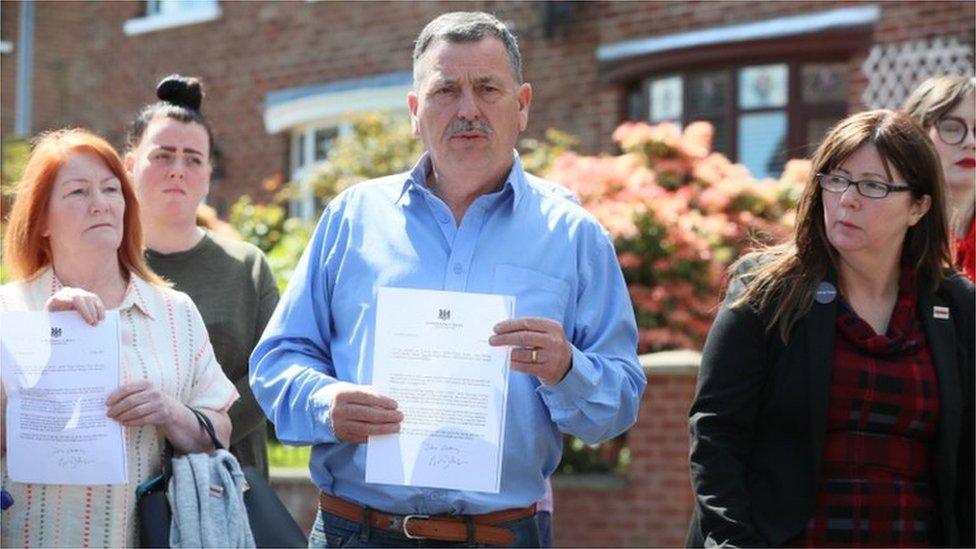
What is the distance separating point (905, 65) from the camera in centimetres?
1204

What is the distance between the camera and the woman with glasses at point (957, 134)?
5.06 m

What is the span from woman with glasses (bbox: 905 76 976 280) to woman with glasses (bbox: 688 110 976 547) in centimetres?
92

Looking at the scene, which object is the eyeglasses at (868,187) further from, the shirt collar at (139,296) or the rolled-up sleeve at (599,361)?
the shirt collar at (139,296)

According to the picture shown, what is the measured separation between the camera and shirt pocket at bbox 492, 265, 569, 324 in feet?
12.4

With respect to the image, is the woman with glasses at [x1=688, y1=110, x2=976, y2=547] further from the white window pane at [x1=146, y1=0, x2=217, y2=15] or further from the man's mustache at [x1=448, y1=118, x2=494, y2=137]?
the white window pane at [x1=146, y1=0, x2=217, y2=15]

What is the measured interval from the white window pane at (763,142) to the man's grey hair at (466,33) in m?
9.20

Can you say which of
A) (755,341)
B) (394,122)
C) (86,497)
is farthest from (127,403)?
(394,122)

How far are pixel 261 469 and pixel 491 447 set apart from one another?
1900 mm

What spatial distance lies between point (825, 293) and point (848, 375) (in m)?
0.23

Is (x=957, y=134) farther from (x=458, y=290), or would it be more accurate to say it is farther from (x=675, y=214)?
(x=675, y=214)

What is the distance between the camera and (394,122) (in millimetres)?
13547

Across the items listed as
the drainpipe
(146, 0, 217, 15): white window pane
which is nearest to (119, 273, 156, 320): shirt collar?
(146, 0, 217, 15): white window pane
